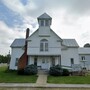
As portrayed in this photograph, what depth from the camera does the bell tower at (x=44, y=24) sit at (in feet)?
105

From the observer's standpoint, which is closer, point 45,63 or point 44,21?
point 45,63

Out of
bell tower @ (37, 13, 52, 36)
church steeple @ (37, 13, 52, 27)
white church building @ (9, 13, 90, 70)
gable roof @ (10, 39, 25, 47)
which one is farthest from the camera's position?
gable roof @ (10, 39, 25, 47)

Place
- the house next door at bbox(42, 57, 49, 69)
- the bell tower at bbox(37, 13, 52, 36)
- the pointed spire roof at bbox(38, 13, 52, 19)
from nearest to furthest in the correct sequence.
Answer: the house next door at bbox(42, 57, 49, 69) → the bell tower at bbox(37, 13, 52, 36) → the pointed spire roof at bbox(38, 13, 52, 19)

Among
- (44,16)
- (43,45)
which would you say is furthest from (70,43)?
(44,16)

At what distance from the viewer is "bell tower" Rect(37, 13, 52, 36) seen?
31.9 meters

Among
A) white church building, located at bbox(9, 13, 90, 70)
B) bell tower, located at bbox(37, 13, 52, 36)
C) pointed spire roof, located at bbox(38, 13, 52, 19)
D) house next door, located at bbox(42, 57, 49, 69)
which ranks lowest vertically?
house next door, located at bbox(42, 57, 49, 69)

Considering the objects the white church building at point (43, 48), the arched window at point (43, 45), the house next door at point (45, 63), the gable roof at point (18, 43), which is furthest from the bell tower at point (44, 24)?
Result: the gable roof at point (18, 43)

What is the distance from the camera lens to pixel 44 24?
3238 cm

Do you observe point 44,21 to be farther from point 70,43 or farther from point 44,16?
point 70,43

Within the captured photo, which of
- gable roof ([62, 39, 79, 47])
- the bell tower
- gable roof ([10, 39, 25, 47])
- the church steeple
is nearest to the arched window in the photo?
the bell tower

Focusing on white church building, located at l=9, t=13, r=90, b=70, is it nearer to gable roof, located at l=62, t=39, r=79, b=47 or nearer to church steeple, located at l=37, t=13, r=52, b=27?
church steeple, located at l=37, t=13, r=52, b=27

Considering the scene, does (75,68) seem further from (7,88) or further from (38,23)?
(7,88)

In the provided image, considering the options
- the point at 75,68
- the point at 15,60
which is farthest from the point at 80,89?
the point at 15,60

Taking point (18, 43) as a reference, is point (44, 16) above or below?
above
